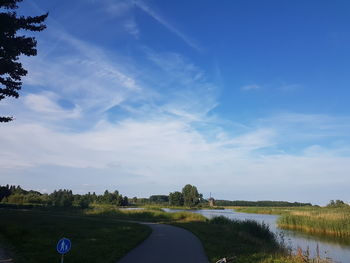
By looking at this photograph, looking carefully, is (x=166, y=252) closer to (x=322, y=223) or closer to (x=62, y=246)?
(x=62, y=246)

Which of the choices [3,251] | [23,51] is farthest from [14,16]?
[3,251]

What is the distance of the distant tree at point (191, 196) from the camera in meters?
126

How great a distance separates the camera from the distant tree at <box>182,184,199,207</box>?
12588 cm

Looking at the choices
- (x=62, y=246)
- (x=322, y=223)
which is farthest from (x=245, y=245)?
(x=322, y=223)

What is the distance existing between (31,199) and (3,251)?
2775 inches

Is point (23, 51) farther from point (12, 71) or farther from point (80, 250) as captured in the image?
point (80, 250)

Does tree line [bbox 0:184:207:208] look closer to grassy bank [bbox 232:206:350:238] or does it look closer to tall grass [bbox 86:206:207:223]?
tall grass [bbox 86:206:207:223]

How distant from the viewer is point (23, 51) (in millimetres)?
19531

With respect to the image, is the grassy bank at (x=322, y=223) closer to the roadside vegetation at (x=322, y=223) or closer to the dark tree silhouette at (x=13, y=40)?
the roadside vegetation at (x=322, y=223)

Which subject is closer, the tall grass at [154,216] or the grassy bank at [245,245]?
the grassy bank at [245,245]

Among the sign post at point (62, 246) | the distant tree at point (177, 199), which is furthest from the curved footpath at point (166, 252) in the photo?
the distant tree at point (177, 199)

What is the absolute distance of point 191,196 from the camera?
414ft

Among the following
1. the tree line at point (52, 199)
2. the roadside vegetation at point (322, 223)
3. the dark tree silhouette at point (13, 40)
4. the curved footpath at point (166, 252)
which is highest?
the dark tree silhouette at point (13, 40)

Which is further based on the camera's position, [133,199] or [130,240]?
[133,199]
